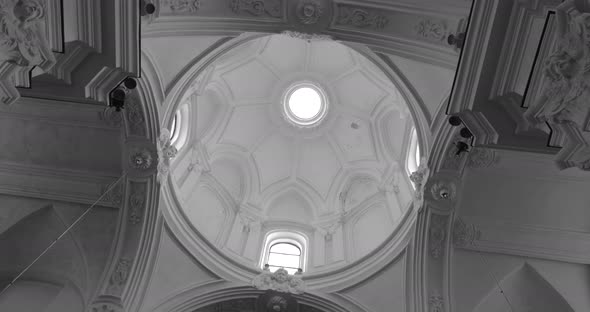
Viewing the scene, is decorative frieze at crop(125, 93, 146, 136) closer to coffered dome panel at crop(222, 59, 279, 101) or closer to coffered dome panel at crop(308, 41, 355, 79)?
coffered dome panel at crop(222, 59, 279, 101)

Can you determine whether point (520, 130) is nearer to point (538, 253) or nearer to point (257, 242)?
point (538, 253)

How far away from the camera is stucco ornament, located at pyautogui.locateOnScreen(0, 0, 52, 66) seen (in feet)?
18.2

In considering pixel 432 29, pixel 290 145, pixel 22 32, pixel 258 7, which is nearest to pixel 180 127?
pixel 290 145

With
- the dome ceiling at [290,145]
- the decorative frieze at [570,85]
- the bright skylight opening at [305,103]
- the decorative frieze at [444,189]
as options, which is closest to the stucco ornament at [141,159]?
the dome ceiling at [290,145]

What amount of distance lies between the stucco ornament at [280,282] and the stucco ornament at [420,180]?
11.5ft

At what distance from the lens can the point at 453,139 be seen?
10.8 m

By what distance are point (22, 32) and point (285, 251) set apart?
11443 millimetres

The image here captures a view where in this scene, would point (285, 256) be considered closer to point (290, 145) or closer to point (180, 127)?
point (180, 127)

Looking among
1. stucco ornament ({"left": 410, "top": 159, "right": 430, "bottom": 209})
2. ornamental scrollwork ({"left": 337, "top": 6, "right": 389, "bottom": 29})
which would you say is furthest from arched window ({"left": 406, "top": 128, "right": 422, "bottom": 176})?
ornamental scrollwork ({"left": 337, "top": 6, "right": 389, "bottom": 29})

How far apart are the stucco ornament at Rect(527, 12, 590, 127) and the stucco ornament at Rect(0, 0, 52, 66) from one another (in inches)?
226

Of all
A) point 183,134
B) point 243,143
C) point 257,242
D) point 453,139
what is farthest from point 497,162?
point 243,143

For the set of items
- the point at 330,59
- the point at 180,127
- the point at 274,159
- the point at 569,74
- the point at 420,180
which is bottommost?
the point at 569,74

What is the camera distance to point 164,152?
12.2 meters

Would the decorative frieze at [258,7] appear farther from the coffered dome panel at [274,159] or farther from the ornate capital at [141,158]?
the coffered dome panel at [274,159]
